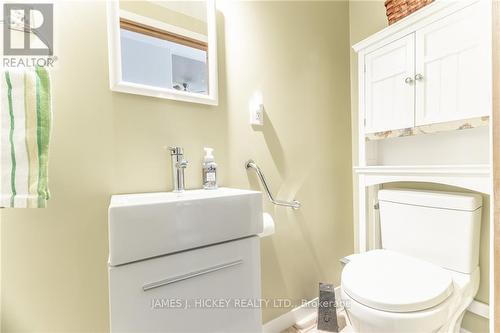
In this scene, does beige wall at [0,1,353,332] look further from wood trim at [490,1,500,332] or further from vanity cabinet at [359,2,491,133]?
wood trim at [490,1,500,332]

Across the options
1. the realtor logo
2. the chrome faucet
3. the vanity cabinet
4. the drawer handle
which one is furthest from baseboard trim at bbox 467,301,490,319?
the realtor logo

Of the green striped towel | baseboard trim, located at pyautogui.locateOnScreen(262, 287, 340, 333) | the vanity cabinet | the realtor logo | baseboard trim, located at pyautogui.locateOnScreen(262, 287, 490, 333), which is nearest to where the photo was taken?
the green striped towel

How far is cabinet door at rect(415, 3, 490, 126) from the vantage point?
0.96 metres

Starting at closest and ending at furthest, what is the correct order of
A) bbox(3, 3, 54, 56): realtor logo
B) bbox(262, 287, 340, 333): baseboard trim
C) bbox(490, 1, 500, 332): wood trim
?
1. bbox(490, 1, 500, 332): wood trim
2. bbox(3, 3, 54, 56): realtor logo
3. bbox(262, 287, 340, 333): baseboard trim

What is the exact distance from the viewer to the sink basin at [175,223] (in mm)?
602

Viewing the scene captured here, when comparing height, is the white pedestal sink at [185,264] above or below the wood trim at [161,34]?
below

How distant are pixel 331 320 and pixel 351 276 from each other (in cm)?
50

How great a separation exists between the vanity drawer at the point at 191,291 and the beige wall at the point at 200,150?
0.30 m

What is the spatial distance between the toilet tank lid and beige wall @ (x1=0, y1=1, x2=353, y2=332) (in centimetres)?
33

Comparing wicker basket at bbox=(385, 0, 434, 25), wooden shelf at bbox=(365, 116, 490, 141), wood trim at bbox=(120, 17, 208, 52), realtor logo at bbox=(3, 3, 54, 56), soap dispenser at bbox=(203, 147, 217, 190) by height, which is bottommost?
soap dispenser at bbox=(203, 147, 217, 190)

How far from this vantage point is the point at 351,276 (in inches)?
38.5

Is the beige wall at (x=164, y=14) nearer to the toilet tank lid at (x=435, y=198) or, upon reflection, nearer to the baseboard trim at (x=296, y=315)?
the toilet tank lid at (x=435, y=198)

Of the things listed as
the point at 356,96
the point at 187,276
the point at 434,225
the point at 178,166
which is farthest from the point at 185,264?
the point at 356,96

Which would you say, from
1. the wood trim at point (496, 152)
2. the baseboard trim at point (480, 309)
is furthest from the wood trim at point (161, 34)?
the baseboard trim at point (480, 309)
